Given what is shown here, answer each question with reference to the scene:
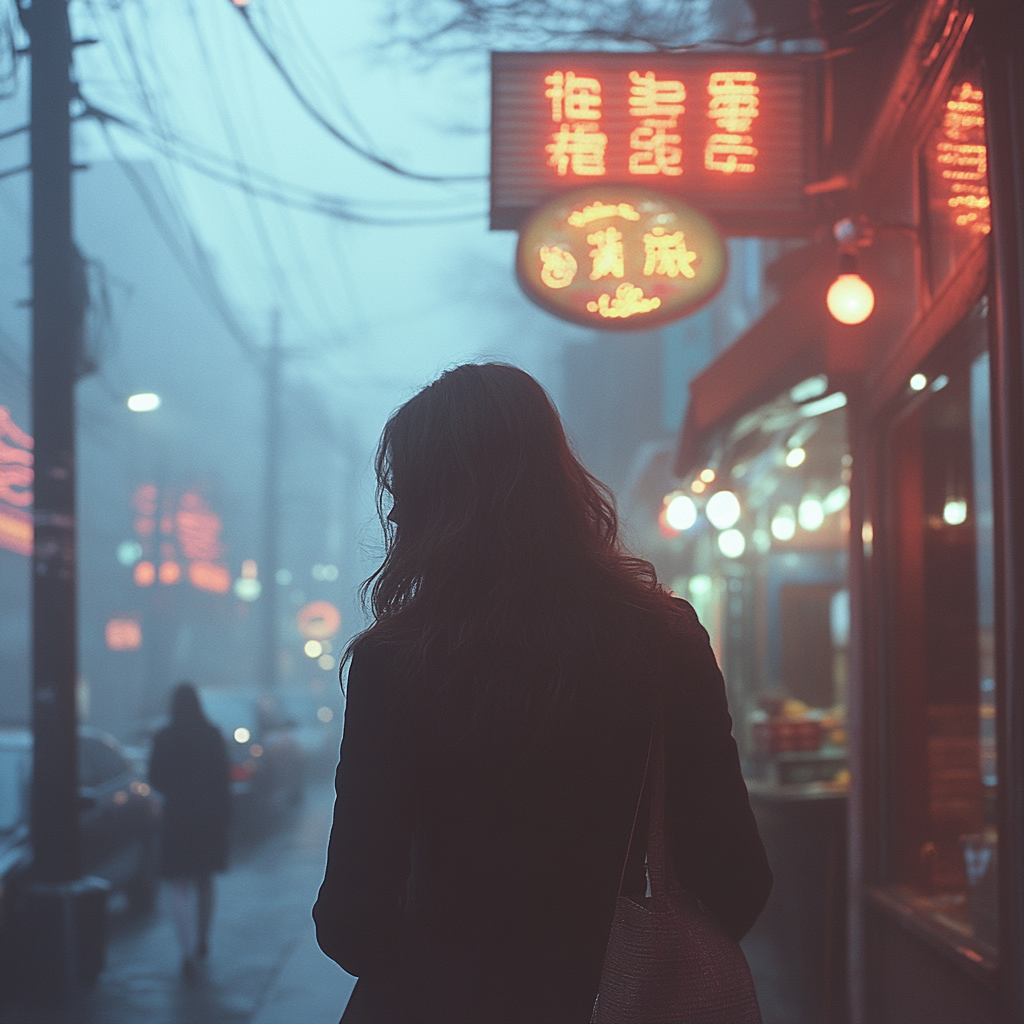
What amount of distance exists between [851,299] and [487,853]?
3711 mm

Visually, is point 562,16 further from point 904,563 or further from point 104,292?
point 104,292

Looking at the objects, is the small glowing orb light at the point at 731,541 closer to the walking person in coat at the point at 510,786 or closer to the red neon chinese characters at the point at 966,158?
the red neon chinese characters at the point at 966,158

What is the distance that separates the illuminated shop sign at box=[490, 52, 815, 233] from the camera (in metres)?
5.36

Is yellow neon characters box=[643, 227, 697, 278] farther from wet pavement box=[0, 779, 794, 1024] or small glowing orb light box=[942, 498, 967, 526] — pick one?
wet pavement box=[0, 779, 794, 1024]

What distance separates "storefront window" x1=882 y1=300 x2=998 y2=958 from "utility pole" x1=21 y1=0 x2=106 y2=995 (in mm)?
5315

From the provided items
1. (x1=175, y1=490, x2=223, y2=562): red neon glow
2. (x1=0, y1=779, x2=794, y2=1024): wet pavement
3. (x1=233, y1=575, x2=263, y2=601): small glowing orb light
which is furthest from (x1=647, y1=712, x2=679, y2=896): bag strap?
(x1=233, y1=575, x2=263, y2=601): small glowing orb light

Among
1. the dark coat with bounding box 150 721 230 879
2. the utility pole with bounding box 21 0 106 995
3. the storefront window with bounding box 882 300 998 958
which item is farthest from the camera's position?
the dark coat with bounding box 150 721 230 879

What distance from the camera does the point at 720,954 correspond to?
1.73 metres

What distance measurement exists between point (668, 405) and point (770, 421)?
59.9 feet

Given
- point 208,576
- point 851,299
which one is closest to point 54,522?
point 851,299

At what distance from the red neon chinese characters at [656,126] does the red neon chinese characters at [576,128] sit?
16 cm

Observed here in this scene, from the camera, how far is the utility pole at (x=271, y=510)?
83.7ft

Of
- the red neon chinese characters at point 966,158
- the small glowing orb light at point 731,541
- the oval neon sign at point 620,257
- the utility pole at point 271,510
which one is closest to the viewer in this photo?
the red neon chinese characters at point 966,158

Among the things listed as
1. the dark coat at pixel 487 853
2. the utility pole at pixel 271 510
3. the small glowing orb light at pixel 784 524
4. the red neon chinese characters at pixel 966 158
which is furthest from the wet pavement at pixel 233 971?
the utility pole at pixel 271 510
